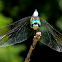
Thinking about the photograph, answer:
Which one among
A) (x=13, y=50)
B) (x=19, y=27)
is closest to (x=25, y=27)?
(x=19, y=27)

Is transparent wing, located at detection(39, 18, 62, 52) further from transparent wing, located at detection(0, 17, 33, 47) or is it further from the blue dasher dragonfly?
transparent wing, located at detection(0, 17, 33, 47)

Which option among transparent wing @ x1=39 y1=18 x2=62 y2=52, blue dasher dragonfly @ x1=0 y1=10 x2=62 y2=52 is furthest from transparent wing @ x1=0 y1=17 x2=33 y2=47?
transparent wing @ x1=39 y1=18 x2=62 y2=52

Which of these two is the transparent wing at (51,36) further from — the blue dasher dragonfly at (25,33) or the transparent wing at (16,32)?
the transparent wing at (16,32)

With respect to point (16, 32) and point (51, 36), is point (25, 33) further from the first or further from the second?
point (51, 36)

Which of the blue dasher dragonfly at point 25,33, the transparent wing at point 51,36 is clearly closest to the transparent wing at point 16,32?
the blue dasher dragonfly at point 25,33

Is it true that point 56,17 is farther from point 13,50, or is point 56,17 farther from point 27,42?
point 13,50

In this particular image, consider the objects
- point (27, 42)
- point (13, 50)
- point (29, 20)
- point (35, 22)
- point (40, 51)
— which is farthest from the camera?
point (40, 51)
